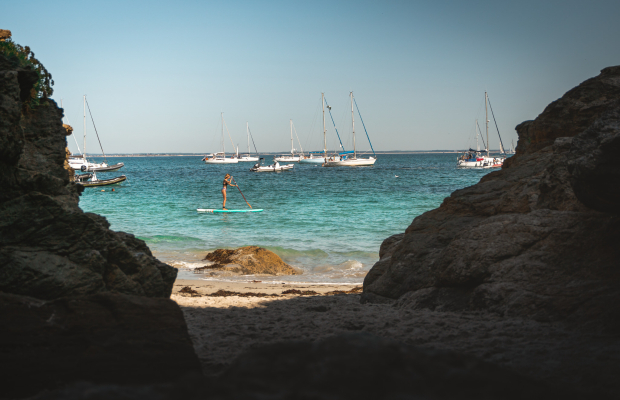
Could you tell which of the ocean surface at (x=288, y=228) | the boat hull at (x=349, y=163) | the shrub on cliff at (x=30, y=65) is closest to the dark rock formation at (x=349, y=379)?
the shrub on cliff at (x=30, y=65)

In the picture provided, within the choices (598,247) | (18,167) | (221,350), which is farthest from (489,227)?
(18,167)

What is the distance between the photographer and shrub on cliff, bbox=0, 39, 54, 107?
3.65 m

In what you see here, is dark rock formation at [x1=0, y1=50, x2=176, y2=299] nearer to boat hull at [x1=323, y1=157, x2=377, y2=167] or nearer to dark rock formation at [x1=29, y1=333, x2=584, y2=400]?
dark rock formation at [x1=29, y1=333, x2=584, y2=400]

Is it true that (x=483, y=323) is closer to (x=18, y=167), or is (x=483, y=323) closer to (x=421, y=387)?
(x=421, y=387)

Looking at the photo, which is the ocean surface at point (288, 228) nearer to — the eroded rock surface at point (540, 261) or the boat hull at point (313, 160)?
the eroded rock surface at point (540, 261)

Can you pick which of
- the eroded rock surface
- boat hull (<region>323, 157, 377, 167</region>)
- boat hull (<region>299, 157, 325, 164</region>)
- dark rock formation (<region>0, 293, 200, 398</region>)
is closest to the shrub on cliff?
dark rock formation (<region>0, 293, 200, 398</region>)

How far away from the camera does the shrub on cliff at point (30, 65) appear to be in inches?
144

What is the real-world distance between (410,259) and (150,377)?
12.3ft

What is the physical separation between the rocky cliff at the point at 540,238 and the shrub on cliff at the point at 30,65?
4.21 metres

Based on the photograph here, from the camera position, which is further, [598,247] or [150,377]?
[598,247]

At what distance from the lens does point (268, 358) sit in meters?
1.89

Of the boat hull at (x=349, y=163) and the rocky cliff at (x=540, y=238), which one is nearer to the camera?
the rocky cliff at (x=540, y=238)

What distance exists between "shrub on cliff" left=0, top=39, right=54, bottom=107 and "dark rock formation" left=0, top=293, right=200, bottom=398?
6.47ft

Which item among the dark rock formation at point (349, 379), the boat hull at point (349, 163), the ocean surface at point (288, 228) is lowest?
the ocean surface at point (288, 228)
